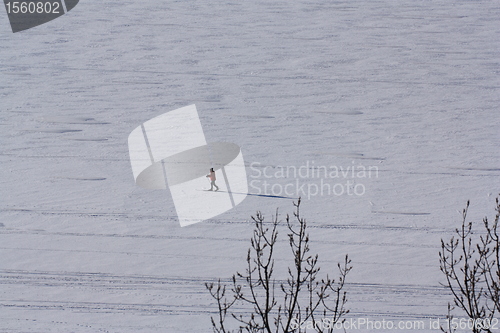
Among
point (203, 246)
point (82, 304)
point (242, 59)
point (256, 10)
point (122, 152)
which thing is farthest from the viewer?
point (256, 10)

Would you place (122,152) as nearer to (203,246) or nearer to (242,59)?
(203,246)

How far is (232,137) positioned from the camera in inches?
282

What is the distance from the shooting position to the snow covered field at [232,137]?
5.70 metres

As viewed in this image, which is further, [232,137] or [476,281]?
[232,137]

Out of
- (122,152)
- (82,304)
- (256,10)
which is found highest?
(256,10)

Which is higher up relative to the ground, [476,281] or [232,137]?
[476,281]

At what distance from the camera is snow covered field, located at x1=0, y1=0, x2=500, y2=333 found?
570 centimetres

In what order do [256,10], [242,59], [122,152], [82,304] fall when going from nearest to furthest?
[82,304]
[122,152]
[242,59]
[256,10]

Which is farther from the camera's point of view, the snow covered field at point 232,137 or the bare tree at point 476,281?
the snow covered field at point 232,137

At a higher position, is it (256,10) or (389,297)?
(256,10)

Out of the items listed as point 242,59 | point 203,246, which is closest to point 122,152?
point 203,246

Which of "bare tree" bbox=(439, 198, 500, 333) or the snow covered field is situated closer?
"bare tree" bbox=(439, 198, 500, 333)

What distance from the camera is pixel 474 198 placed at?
6504mm

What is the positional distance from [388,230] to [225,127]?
2.70 metres
